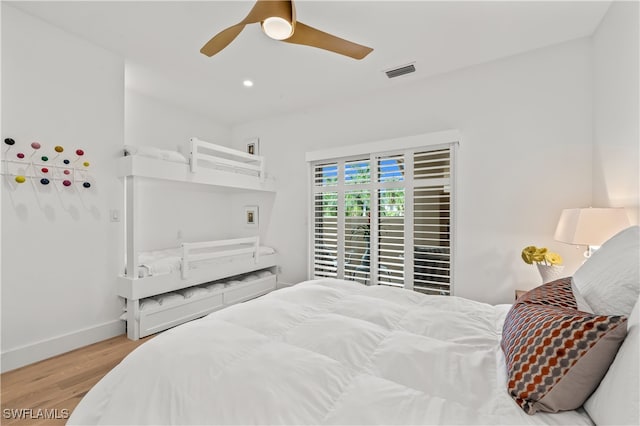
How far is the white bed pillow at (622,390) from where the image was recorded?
604 mm

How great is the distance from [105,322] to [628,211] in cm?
422

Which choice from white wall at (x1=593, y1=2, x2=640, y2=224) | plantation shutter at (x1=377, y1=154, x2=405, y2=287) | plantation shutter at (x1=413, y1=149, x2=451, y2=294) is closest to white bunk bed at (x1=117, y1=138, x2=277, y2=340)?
plantation shutter at (x1=377, y1=154, x2=405, y2=287)

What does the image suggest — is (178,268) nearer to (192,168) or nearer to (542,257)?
(192,168)

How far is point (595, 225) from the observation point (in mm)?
1834

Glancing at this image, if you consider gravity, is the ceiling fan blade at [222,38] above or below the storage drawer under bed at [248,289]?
above

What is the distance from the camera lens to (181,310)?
3.03 meters

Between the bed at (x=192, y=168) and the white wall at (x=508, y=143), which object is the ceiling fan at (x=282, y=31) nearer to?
the bed at (x=192, y=168)

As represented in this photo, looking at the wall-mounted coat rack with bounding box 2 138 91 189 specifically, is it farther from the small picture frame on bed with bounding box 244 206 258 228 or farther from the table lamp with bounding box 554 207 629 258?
the table lamp with bounding box 554 207 629 258

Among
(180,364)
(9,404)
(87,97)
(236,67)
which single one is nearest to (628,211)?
(180,364)

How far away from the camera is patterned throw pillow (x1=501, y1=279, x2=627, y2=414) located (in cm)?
73

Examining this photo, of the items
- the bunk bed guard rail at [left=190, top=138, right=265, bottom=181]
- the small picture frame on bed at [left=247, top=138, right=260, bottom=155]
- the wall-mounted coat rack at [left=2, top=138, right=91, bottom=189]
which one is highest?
the small picture frame on bed at [left=247, top=138, right=260, bottom=155]

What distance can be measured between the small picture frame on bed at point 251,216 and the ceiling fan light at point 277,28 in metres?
3.03

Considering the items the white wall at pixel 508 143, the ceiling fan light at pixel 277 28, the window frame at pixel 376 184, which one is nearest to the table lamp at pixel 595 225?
the white wall at pixel 508 143

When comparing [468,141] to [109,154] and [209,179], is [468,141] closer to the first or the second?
[209,179]
